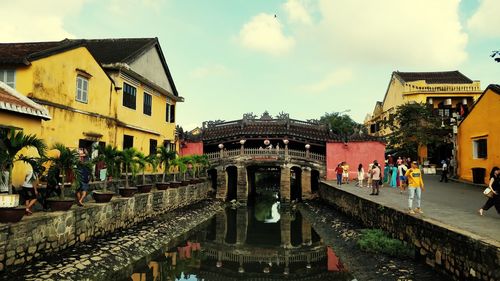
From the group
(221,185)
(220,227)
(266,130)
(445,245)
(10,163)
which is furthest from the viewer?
(266,130)

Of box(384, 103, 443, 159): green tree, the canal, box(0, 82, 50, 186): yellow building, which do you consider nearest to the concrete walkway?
the canal

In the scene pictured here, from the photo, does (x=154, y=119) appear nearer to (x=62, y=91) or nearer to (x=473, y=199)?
(x=62, y=91)

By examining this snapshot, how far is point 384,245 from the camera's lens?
33.6ft

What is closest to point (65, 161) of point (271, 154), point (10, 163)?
point (10, 163)

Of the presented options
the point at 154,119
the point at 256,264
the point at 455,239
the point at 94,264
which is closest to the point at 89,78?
the point at 154,119

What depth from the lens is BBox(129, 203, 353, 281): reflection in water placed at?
972 cm

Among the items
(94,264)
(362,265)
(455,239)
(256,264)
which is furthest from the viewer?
(256,264)

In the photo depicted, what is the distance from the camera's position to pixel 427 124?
30031 mm

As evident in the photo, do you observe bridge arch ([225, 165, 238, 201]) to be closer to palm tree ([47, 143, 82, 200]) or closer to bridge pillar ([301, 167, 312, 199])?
bridge pillar ([301, 167, 312, 199])

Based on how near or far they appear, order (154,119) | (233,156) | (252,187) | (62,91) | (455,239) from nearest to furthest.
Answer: (455,239)
(62,91)
(154,119)
(233,156)
(252,187)

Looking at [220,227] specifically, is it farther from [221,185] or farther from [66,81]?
[221,185]

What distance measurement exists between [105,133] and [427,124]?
25.6m

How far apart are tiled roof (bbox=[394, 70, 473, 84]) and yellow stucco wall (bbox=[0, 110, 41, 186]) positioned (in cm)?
3661

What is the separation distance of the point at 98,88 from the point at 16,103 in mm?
5816
